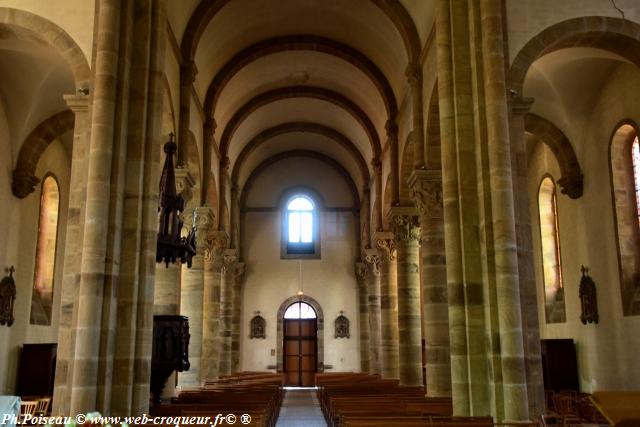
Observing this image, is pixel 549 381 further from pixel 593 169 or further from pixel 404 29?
pixel 404 29

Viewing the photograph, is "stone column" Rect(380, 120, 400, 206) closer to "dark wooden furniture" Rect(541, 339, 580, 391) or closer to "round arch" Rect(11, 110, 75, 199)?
"dark wooden furniture" Rect(541, 339, 580, 391)

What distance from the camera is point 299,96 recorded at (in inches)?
1026

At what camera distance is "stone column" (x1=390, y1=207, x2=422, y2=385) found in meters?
19.5

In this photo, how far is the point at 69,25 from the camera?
11.7 meters

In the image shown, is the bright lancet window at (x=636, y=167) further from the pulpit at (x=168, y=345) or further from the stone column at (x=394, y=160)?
the pulpit at (x=168, y=345)

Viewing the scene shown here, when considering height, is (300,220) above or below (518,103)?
above

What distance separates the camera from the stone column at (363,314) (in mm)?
30703

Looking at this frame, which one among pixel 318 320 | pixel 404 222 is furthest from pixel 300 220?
pixel 404 222

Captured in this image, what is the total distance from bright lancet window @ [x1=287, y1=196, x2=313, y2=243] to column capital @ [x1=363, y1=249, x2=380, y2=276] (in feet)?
14.1

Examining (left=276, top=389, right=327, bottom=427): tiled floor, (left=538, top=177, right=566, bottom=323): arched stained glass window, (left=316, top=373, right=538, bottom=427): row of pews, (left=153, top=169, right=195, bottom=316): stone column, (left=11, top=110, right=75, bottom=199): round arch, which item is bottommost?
(left=276, top=389, right=327, bottom=427): tiled floor

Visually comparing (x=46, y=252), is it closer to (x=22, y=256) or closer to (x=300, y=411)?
(x=22, y=256)

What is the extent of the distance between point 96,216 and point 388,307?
15.2 metres

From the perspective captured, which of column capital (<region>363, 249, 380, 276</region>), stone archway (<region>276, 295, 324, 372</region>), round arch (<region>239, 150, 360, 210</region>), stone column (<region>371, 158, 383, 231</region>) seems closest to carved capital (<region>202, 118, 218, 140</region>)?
stone column (<region>371, 158, 383, 231</region>)

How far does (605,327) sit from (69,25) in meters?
14.4
